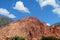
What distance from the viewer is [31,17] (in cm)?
7931

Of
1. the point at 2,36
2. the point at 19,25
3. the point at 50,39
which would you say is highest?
the point at 19,25

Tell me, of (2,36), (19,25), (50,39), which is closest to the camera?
(50,39)

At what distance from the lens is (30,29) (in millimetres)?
74625

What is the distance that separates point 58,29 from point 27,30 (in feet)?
38.9

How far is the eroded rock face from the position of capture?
71.6 meters

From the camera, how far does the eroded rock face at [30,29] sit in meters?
Answer: 71.6

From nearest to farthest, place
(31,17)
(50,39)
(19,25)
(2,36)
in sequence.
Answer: (50,39), (2,36), (19,25), (31,17)

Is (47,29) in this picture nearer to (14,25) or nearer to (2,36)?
(14,25)

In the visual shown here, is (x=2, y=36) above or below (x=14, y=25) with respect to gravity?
below

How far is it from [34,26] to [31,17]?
16.3 ft

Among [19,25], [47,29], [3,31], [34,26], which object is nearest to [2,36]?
[3,31]

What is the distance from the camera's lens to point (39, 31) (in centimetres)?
7544

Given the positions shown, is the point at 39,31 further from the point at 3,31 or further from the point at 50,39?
the point at 50,39

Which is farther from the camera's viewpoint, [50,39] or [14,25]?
[14,25]
